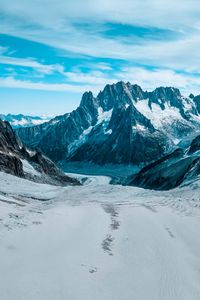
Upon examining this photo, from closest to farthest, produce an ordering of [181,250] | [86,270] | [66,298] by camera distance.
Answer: [66,298]
[86,270]
[181,250]

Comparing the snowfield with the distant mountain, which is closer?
the snowfield

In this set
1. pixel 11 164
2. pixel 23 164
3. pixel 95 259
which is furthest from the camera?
pixel 23 164

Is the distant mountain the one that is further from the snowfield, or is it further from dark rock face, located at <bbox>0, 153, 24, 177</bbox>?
the snowfield

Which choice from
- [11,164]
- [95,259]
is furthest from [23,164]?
[95,259]

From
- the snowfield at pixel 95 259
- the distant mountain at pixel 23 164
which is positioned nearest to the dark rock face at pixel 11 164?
the distant mountain at pixel 23 164

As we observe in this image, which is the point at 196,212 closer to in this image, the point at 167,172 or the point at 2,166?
the point at 2,166

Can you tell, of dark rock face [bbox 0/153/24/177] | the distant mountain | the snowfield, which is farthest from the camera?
the distant mountain

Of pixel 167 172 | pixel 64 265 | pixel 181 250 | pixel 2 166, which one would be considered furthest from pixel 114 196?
pixel 167 172

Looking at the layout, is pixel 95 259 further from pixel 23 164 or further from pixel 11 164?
pixel 23 164

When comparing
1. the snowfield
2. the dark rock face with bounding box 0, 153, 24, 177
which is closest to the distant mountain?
the dark rock face with bounding box 0, 153, 24, 177
